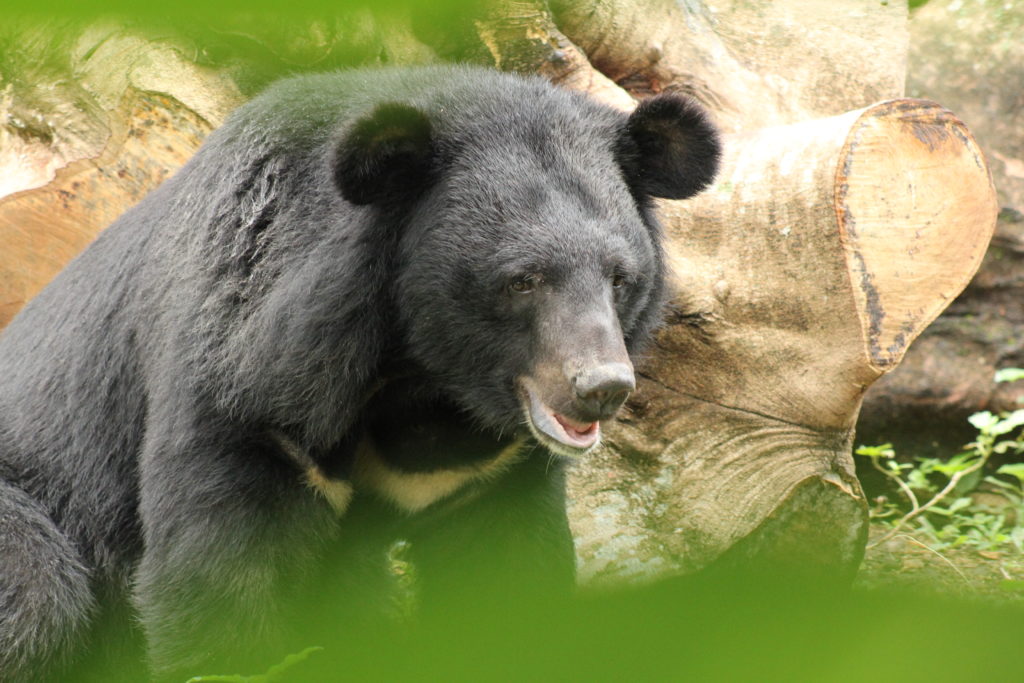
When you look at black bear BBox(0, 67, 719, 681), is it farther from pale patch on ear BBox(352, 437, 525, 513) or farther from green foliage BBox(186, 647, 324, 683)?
green foliage BBox(186, 647, 324, 683)

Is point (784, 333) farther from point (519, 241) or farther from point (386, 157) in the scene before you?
point (386, 157)

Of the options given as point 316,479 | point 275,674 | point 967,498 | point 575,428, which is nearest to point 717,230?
point 575,428

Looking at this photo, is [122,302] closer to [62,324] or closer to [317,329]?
[62,324]

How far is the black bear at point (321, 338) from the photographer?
2758mm

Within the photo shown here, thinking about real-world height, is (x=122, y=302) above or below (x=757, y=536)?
above

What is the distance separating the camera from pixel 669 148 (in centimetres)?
316

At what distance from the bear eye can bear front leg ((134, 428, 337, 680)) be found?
2.88ft

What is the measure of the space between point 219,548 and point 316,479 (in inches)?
13.5

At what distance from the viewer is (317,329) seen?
2.89 metres

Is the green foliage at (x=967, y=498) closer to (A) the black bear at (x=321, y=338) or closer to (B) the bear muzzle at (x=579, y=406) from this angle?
(A) the black bear at (x=321, y=338)

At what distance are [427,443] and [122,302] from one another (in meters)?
1.10

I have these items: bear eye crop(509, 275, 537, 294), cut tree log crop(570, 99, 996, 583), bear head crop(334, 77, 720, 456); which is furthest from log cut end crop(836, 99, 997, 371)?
bear eye crop(509, 275, 537, 294)

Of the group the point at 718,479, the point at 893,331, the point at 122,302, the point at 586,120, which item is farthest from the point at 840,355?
the point at 122,302

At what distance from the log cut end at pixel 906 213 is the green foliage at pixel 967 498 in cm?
102
